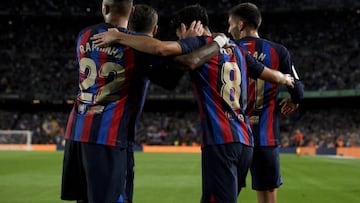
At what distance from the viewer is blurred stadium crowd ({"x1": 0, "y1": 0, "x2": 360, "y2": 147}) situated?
42688 millimetres

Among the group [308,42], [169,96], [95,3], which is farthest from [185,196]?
[95,3]

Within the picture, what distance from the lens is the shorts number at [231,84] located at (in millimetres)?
3941

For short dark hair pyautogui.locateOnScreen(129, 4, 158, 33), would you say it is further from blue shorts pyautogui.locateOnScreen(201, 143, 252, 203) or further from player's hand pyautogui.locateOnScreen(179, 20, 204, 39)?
blue shorts pyautogui.locateOnScreen(201, 143, 252, 203)

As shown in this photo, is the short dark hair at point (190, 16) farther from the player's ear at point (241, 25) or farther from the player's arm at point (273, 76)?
the player's ear at point (241, 25)

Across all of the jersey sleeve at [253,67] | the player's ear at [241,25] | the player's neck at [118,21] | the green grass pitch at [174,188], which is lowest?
the green grass pitch at [174,188]

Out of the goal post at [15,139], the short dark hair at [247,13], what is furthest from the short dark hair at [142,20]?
the goal post at [15,139]

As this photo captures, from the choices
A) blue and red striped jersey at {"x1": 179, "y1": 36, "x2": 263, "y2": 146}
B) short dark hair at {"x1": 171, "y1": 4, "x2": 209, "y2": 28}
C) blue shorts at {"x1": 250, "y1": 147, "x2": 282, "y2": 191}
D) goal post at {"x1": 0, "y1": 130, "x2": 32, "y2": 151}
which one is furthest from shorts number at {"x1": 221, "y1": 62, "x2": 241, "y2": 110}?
goal post at {"x1": 0, "y1": 130, "x2": 32, "y2": 151}

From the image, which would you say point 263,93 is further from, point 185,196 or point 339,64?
point 339,64

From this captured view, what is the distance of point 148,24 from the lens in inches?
170

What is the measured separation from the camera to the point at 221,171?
148 inches

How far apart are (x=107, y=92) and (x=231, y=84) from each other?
1018 millimetres

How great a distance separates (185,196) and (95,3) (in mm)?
45049

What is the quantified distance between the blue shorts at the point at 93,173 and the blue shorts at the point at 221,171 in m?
0.66

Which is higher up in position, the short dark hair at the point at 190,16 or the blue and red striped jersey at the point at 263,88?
the short dark hair at the point at 190,16
